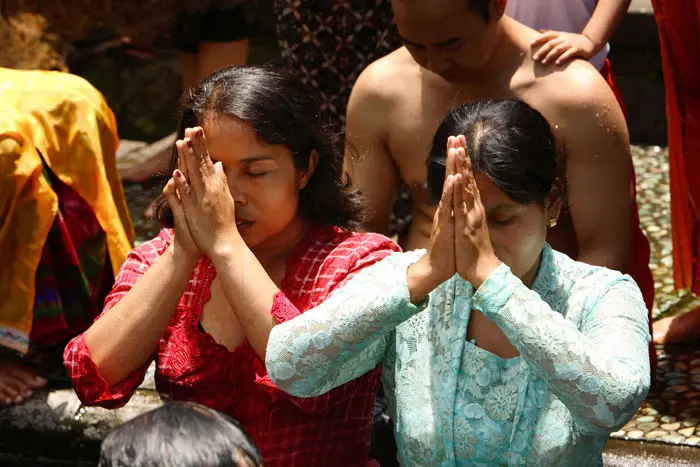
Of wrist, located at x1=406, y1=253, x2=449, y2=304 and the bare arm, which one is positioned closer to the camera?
wrist, located at x1=406, y1=253, x2=449, y2=304

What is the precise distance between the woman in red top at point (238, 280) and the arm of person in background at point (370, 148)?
630 mm

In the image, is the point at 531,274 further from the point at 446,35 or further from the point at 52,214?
the point at 52,214

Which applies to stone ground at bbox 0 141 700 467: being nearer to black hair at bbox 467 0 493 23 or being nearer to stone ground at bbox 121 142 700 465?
stone ground at bbox 121 142 700 465

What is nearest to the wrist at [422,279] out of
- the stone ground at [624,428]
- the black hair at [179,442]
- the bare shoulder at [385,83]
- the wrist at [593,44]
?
the black hair at [179,442]

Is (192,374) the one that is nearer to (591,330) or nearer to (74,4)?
(591,330)

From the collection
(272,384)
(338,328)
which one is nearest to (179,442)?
(338,328)

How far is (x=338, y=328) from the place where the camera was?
2713mm

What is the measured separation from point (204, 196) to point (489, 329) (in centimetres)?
75

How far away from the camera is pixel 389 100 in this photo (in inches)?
153

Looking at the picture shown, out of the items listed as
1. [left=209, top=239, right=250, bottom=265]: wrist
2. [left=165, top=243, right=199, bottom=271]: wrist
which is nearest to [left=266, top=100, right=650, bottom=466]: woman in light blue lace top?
[left=209, top=239, right=250, bottom=265]: wrist

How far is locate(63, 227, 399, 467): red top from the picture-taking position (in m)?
3.12

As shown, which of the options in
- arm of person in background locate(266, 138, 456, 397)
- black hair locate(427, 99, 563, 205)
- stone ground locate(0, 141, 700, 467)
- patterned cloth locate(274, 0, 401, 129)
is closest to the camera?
arm of person in background locate(266, 138, 456, 397)

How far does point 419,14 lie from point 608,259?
913mm

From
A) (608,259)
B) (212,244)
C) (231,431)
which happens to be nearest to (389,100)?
(608,259)
